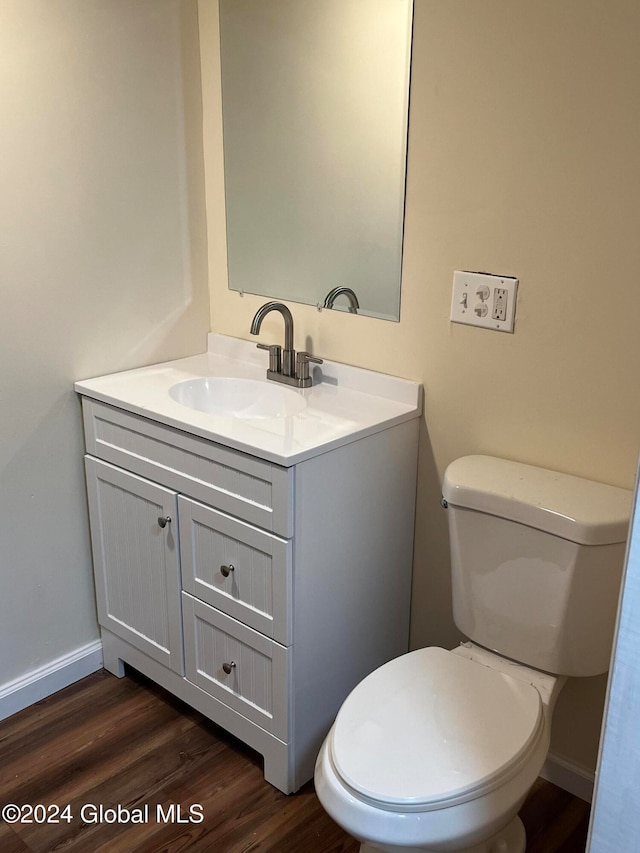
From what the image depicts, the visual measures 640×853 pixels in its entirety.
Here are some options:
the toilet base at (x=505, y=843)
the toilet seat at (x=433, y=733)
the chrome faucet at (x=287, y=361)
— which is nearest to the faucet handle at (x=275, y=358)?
the chrome faucet at (x=287, y=361)

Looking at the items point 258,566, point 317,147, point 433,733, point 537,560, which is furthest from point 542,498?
point 317,147

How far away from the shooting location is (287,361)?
2.04 metres

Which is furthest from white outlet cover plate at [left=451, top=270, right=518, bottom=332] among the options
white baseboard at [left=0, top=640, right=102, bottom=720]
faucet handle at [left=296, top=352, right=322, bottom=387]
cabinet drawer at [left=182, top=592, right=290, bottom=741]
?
white baseboard at [left=0, top=640, right=102, bottom=720]

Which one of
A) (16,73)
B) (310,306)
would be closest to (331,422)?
(310,306)

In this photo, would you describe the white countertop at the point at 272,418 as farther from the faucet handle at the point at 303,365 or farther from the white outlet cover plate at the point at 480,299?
the white outlet cover plate at the point at 480,299

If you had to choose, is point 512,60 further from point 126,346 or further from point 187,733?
point 187,733

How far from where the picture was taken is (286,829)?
1731mm

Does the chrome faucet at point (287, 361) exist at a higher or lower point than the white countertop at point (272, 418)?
higher

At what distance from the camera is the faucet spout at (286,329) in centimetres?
193

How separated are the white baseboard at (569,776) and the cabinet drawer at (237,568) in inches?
28.4

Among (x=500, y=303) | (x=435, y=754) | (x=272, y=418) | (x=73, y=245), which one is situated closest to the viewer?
(x=435, y=754)

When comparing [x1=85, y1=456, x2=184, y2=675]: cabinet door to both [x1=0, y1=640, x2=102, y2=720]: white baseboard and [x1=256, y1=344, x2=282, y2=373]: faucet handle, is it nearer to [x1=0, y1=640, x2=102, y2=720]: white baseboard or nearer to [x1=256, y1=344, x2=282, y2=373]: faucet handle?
[x1=0, y1=640, x2=102, y2=720]: white baseboard

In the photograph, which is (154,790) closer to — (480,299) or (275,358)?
(275,358)

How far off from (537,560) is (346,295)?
82 centimetres
